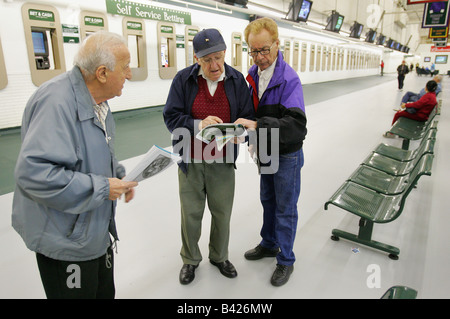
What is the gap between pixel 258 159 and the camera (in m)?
Result: 2.13

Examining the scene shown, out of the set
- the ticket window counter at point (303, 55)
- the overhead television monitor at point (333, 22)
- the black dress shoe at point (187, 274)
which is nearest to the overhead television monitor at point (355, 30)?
the ticket window counter at point (303, 55)

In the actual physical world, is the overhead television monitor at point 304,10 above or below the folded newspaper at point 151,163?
above

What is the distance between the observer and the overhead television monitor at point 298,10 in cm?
1130

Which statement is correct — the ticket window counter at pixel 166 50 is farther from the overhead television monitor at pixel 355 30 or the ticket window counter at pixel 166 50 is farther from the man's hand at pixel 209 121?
the overhead television monitor at pixel 355 30

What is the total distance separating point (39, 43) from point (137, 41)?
2.47m

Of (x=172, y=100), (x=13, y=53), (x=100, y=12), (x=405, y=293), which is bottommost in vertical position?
(x=405, y=293)

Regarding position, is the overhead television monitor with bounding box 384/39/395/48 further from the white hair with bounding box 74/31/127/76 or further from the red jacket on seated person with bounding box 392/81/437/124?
the white hair with bounding box 74/31/127/76

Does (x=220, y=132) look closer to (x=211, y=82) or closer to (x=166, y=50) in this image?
(x=211, y=82)

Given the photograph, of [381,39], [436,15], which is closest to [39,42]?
[436,15]

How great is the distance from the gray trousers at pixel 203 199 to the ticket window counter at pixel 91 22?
5.89m

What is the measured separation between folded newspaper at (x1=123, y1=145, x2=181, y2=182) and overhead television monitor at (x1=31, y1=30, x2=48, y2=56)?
6151 mm
